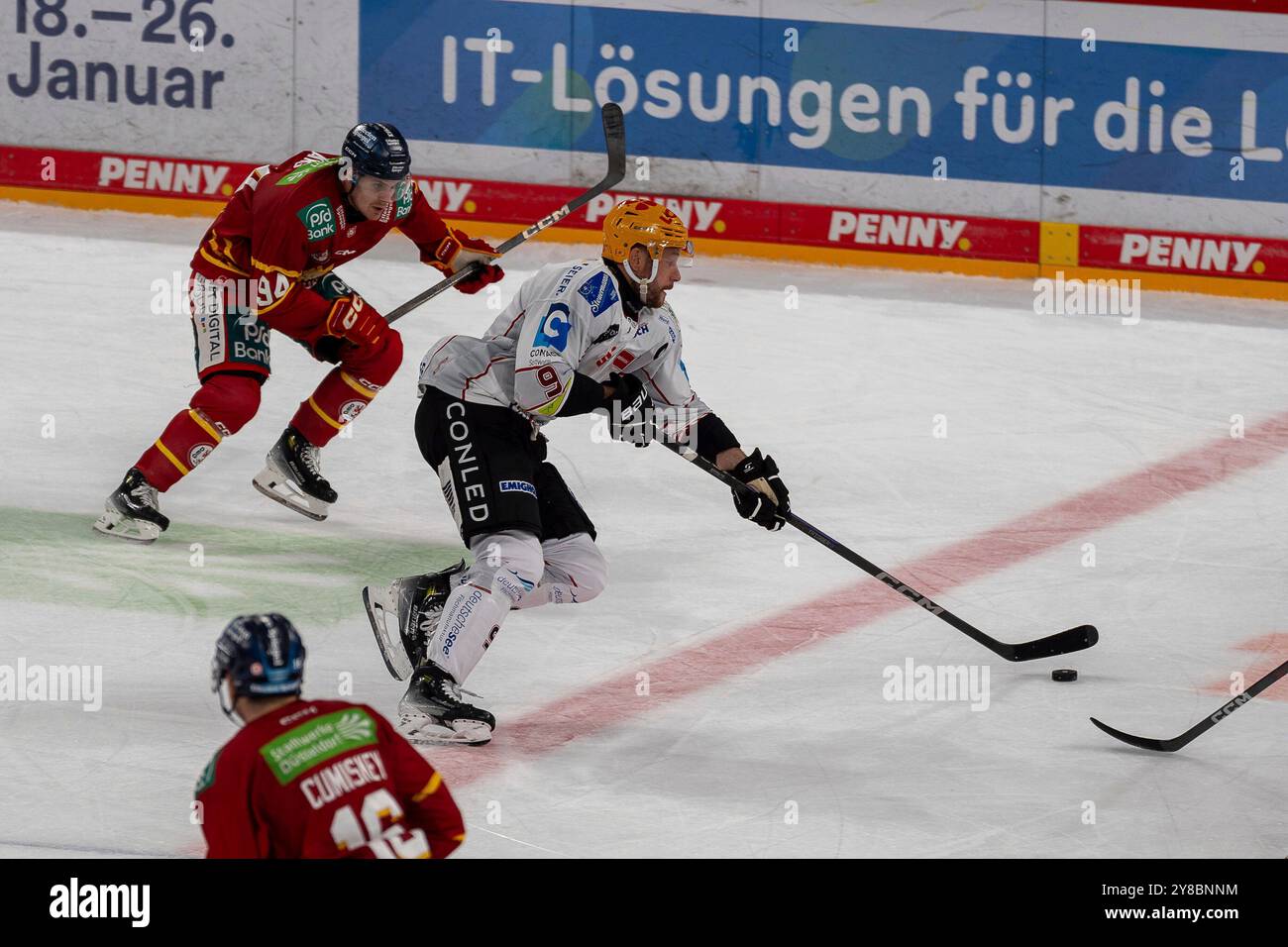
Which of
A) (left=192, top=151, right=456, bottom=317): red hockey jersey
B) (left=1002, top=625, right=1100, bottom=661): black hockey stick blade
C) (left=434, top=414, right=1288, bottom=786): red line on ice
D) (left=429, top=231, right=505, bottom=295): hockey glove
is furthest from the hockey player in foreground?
(left=429, top=231, right=505, bottom=295): hockey glove

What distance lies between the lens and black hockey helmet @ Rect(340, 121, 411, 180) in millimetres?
6098

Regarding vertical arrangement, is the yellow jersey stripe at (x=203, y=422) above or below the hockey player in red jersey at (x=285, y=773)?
above

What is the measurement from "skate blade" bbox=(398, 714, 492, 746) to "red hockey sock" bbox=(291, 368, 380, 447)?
6.39 feet

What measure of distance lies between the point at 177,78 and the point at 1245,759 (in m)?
6.74

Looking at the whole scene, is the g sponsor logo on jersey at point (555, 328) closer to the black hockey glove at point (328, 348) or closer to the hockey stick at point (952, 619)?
the hockey stick at point (952, 619)

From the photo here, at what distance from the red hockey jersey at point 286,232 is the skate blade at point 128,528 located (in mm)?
769

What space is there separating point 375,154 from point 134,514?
1368mm

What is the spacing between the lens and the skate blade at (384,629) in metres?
5.19

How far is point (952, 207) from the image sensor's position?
31.6 feet

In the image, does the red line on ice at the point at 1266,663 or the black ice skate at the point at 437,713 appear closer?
the black ice skate at the point at 437,713

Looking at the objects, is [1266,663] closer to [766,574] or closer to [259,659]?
[766,574]

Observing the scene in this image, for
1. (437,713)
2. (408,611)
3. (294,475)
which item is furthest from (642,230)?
(294,475)

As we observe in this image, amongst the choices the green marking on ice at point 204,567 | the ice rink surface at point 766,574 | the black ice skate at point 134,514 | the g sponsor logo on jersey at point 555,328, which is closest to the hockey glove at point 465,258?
the ice rink surface at point 766,574

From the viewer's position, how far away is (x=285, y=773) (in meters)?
2.91
